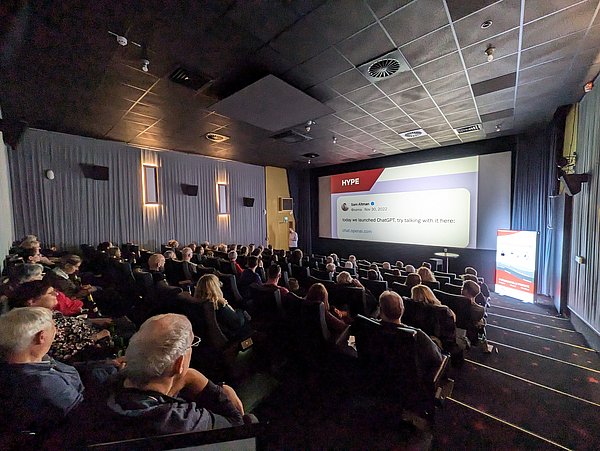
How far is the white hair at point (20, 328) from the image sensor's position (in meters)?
1.28

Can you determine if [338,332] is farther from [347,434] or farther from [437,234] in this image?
[437,234]

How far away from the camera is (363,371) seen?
220 cm

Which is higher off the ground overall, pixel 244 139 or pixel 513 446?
pixel 244 139

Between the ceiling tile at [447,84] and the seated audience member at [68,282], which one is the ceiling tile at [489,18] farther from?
the seated audience member at [68,282]

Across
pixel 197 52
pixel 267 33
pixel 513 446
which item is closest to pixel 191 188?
pixel 197 52

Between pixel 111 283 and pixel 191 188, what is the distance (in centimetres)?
495

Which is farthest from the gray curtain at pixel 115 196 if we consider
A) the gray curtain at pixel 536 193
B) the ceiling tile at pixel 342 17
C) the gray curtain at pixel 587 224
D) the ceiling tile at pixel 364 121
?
the gray curtain at pixel 587 224

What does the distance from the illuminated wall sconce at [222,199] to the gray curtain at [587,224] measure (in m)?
9.72

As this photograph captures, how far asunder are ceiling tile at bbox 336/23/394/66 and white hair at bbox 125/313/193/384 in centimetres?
341

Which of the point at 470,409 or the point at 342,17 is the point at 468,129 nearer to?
the point at 342,17

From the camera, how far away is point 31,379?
46.9 inches

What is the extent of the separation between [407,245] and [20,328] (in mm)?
9366

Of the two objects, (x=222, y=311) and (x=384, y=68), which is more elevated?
(x=384, y=68)

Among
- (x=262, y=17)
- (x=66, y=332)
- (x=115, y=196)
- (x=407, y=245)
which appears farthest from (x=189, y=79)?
(x=407, y=245)
